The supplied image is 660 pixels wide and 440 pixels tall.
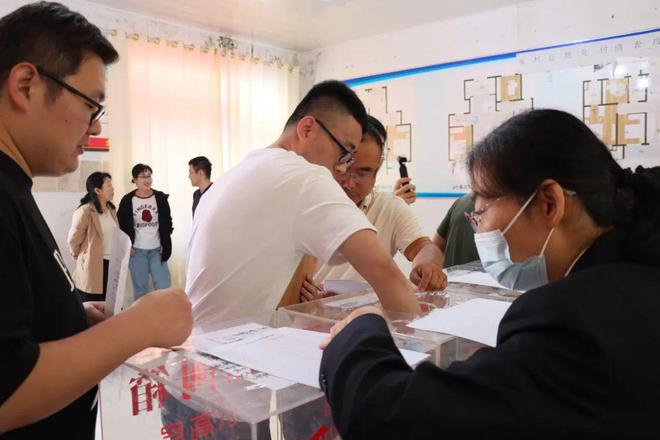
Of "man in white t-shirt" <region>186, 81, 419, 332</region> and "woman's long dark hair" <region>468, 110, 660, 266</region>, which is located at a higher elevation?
"woman's long dark hair" <region>468, 110, 660, 266</region>

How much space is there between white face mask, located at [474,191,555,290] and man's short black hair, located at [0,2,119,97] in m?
0.74

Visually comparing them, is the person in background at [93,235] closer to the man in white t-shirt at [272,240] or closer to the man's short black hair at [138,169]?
the man's short black hair at [138,169]

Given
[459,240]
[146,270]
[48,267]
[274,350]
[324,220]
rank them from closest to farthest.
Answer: [48,267] < [274,350] < [324,220] < [459,240] < [146,270]

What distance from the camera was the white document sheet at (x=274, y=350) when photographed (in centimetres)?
70

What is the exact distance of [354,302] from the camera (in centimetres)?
120

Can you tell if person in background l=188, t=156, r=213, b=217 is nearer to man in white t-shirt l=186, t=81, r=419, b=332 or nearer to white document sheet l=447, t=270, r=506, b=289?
white document sheet l=447, t=270, r=506, b=289

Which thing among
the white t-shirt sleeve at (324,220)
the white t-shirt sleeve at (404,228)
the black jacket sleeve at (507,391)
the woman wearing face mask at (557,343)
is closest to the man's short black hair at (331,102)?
the white t-shirt sleeve at (324,220)

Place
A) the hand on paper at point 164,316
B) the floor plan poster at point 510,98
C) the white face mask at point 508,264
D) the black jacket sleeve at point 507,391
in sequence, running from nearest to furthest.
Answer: the black jacket sleeve at point 507,391 < the hand on paper at point 164,316 < the white face mask at point 508,264 < the floor plan poster at point 510,98

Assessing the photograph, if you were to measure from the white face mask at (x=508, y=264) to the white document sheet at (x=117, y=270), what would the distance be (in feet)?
2.02

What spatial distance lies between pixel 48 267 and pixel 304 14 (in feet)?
13.3

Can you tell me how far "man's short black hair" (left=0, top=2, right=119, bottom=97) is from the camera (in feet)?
2.31

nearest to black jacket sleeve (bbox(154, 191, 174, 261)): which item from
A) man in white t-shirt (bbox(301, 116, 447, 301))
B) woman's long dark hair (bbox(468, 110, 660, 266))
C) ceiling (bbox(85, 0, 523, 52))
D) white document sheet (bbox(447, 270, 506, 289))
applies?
ceiling (bbox(85, 0, 523, 52))

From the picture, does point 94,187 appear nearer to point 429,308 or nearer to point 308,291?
point 308,291

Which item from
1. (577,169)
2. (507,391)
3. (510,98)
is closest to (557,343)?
(507,391)
